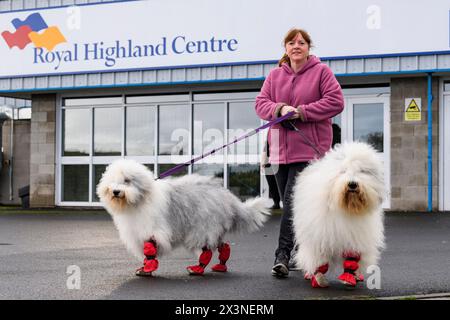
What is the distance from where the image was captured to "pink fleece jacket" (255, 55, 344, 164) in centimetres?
639

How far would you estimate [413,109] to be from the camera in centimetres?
1426

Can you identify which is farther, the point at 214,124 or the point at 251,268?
the point at 214,124

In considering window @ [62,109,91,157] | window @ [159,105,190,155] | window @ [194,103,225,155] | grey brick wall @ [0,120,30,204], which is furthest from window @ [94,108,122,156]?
grey brick wall @ [0,120,30,204]

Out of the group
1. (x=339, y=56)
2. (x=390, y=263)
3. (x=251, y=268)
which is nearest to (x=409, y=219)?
(x=339, y=56)

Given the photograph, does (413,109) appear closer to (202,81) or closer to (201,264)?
(202,81)

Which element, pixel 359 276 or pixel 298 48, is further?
pixel 298 48

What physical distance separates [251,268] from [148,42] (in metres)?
9.49

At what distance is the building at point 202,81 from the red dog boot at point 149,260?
859 centimetres

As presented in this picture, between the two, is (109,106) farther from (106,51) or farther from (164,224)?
(164,224)

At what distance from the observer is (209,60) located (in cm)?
1509

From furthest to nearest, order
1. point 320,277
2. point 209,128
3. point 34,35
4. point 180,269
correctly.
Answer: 1. point 34,35
2. point 209,128
3. point 180,269
4. point 320,277

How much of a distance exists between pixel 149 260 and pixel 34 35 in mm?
11943

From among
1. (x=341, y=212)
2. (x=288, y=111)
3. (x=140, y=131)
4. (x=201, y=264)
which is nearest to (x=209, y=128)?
(x=140, y=131)

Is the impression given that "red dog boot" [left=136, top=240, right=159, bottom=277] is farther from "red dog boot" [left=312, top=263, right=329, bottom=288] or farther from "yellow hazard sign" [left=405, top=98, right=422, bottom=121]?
"yellow hazard sign" [left=405, top=98, right=422, bottom=121]
